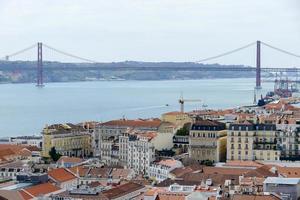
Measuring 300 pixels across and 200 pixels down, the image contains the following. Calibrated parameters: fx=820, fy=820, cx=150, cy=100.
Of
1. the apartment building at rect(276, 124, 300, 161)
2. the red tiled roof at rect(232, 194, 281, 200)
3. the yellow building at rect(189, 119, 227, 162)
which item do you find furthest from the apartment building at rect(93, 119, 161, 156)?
the red tiled roof at rect(232, 194, 281, 200)

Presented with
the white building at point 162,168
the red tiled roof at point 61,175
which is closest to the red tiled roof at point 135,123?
the white building at point 162,168

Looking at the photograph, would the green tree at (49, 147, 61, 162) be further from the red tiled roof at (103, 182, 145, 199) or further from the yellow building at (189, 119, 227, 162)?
the red tiled roof at (103, 182, 145, 199)

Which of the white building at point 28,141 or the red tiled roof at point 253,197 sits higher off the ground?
the red tiled roof at point 253,197

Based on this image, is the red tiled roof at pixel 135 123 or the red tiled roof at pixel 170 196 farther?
the red tiled roof at pixel 135 123

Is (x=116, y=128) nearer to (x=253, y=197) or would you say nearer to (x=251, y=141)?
(x=251, y=141)

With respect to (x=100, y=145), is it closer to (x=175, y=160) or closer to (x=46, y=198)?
(x=175, y=160)

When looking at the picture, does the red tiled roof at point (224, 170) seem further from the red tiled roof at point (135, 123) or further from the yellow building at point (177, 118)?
the yellow building at point (177, 118)

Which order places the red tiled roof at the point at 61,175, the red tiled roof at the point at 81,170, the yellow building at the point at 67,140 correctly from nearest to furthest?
the red tiled roof at the point at 61,175
the red tiled roof at the point at 81,170
the yellow building at the point at 67,140
